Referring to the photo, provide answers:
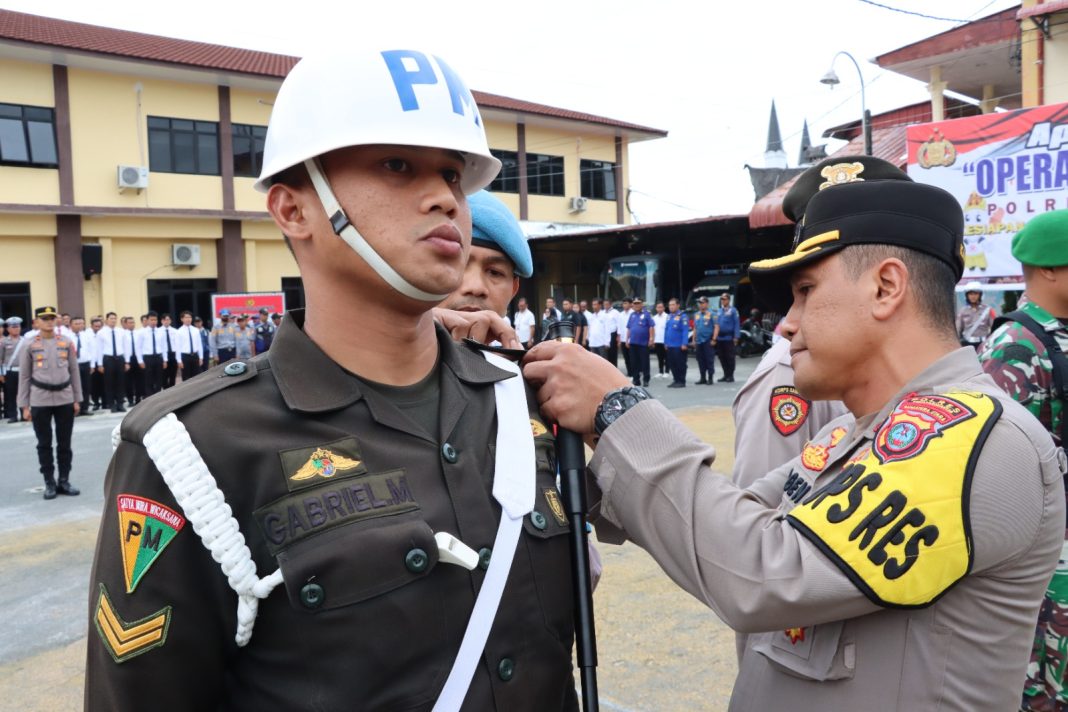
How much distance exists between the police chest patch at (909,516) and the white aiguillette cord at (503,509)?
50cm

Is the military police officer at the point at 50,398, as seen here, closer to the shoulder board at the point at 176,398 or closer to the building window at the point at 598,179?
the shoulder board at the point at 176,398

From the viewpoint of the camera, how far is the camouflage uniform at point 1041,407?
282cm

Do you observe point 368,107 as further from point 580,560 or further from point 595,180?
point 595,180

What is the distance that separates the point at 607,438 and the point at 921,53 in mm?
16985

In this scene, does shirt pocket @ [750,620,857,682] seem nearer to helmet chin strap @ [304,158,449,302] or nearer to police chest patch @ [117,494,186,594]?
helmet chin strap @ [304,158,449,302]

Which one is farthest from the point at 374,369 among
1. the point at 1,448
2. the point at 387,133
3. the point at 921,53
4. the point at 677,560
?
the point at 921,53

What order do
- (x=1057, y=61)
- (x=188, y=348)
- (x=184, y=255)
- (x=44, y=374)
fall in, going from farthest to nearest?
(x=184, y=255) → (x=188, y=348) → (x=1057, y=61) → (x=44, y=374)

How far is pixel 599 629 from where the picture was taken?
174 inches

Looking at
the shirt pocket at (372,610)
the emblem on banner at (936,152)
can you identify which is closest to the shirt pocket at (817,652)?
the shirt pocket at (372,610)

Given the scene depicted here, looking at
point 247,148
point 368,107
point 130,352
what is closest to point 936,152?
point 368,107

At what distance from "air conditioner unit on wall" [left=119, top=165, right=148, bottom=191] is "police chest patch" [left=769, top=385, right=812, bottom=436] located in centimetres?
2280

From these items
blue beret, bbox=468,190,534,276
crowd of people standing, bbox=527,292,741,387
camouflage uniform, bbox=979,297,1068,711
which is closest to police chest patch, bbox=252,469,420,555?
blue beret, bbox=468,190,534,276

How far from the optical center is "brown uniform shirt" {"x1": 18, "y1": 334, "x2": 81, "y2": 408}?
28.0ft

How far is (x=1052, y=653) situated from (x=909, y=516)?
2005mm
